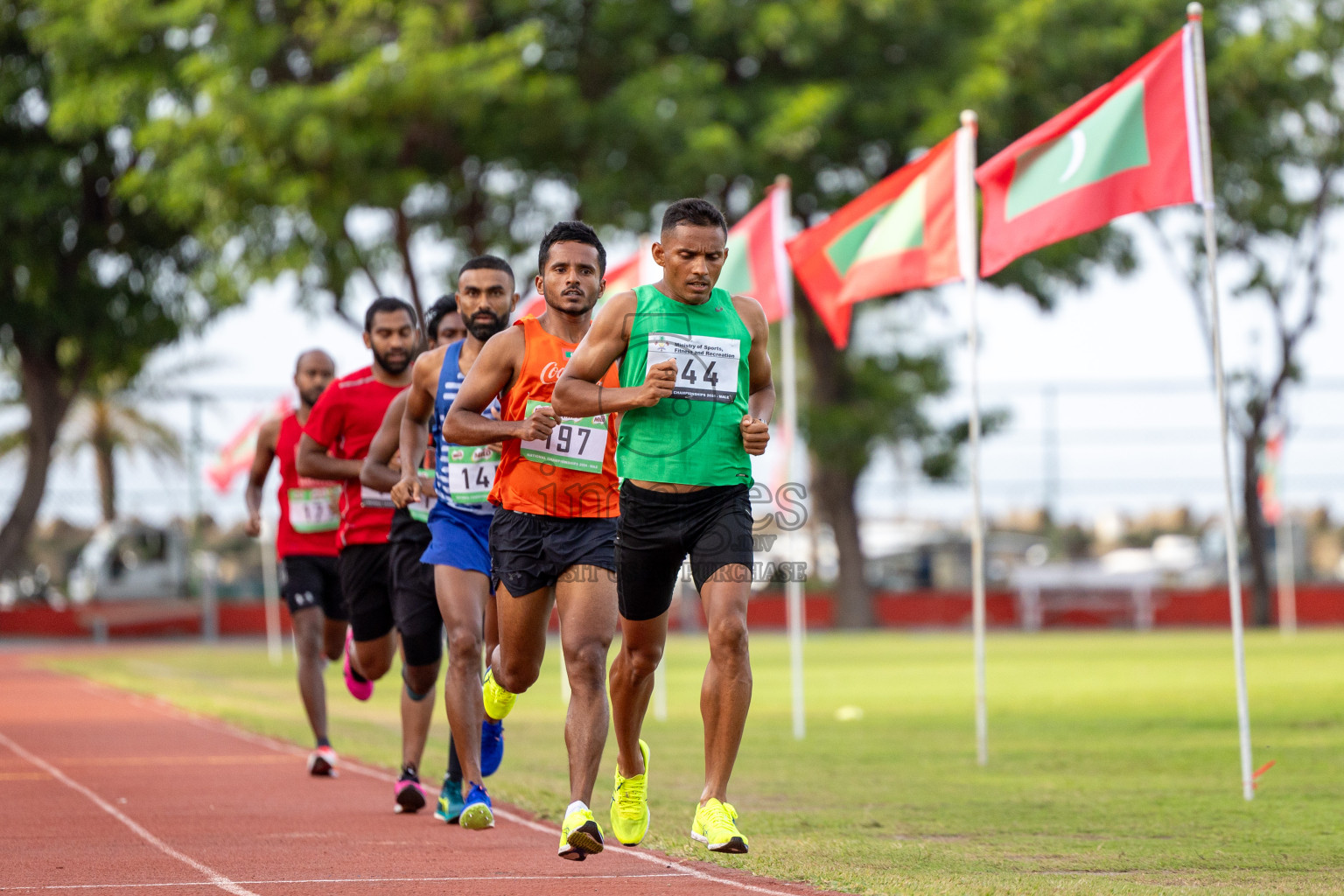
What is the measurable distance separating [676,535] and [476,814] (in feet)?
6.56

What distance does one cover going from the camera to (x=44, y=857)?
23.2ft

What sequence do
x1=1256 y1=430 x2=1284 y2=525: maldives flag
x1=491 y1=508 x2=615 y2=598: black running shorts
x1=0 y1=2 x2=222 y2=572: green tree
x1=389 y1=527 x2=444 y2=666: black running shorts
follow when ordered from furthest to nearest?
x1=1256 y1=430 x2=1284 y2=525: maldives flag
x1=0 y1=2 x2=222 y2=572: green tree
x1=389 y1=527 x2=444 y2=666: black running shorts
x1=491 y1=508 x2=615 y2=598: black running shorts

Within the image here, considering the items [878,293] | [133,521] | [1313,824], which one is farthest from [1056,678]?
[133,521]

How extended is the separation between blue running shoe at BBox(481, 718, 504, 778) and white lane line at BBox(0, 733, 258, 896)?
1.59 meters

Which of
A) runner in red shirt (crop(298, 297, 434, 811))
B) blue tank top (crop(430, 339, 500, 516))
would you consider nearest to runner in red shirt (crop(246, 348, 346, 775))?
runner in red shirt (crop(298, 297, 434, 811))

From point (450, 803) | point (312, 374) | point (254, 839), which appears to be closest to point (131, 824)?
point (254, 839)

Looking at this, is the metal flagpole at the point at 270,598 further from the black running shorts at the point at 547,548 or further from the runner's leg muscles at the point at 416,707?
the black running shorts at the point at 547,548

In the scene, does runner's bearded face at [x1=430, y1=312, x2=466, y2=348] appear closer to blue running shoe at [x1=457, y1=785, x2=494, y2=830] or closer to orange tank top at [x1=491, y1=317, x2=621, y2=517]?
orange tank top at [x1=491, y1=317, x2=621, y2=517]

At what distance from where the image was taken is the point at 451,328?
9.21m

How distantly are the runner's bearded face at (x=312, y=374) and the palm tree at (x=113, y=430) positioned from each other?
34.9 m

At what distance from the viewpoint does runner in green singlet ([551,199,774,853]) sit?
654 cm

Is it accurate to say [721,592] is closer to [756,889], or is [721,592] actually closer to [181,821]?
[756,889]

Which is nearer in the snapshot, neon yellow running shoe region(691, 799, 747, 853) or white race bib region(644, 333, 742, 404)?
neon yellow running shoe region(691, 799, 747, 853)

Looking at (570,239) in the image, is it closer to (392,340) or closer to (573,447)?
(573,447)
